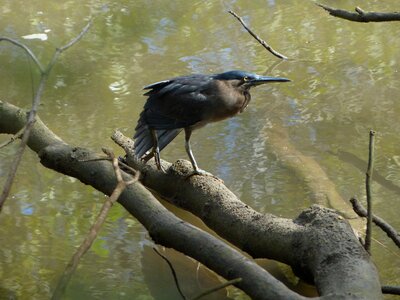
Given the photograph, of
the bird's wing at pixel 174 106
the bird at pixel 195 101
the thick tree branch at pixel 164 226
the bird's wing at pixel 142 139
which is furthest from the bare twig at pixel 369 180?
the bird's wing at pixel 142 139

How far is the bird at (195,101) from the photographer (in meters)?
4.15

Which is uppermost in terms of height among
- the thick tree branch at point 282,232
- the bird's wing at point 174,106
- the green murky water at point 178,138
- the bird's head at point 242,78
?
the bird's head at point 242,78

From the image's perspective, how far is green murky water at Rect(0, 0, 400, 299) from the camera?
427 centimetres

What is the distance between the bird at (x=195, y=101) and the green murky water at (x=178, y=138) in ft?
2.26

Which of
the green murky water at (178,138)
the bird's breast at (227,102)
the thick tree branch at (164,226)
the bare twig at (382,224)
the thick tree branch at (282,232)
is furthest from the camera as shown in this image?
the green murky water at (178,138)

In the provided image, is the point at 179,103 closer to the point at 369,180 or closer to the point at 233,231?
the point at 233,231

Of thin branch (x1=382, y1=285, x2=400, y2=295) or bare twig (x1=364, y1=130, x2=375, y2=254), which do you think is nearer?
bare twig (x1=364, y1=130, x2=375, y2=254)

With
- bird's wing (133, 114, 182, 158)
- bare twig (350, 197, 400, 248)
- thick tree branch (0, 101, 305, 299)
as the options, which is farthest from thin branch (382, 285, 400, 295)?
bird's wing (133, 114, 182, 158)

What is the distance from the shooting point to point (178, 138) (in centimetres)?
566

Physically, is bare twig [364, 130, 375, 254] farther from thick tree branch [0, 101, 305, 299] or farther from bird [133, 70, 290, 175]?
bird [133, 70, 290, 175]

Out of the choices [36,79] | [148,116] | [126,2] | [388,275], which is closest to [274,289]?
[388,275]

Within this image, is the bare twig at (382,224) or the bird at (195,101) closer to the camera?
the bare twig at (382,224)

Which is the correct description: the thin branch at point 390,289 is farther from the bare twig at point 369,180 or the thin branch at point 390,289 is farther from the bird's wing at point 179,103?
the bird's wing at point 179,103

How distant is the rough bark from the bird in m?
0.21
